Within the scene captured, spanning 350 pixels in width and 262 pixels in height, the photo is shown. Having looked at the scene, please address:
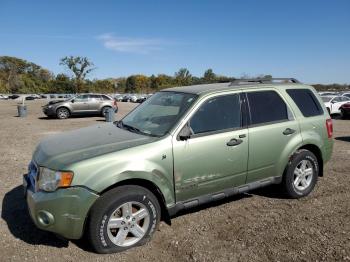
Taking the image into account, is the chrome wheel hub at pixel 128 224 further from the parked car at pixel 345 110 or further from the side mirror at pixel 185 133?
the parked car at pixel 345 110

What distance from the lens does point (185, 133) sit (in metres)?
4.18

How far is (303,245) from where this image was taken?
397cm

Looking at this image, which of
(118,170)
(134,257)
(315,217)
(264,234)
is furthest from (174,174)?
(315,217)

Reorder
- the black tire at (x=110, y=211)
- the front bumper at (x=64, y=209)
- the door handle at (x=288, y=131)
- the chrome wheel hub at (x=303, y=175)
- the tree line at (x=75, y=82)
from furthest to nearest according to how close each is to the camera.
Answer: the tree line at (x=75, y=82) < the chrome wheel hub at (x=303, y=175) < the door handle at (x=288, y=131) < the black tire at (x=110, y=211) < the front bumper at (x=64, y=209)

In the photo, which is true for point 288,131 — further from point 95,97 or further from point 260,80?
point 95,97

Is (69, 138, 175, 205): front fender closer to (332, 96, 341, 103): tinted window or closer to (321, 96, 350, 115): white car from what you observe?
(321, 96, 350, 115): white car

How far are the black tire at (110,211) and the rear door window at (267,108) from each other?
6.16ft

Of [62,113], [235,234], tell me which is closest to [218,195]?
[235,234]

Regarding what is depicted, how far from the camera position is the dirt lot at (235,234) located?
3.79 meters

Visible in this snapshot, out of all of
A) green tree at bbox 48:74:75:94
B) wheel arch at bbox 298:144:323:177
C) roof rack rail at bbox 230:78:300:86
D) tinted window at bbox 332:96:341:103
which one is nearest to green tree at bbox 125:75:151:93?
green tree at bbox 48:74:75:94

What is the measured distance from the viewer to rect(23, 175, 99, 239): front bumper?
3.51 meters

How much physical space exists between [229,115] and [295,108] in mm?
1300

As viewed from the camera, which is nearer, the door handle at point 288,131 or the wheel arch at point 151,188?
the wheel arch at point 151,188

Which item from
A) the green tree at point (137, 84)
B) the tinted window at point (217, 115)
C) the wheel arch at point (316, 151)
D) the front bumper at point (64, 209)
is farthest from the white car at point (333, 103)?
the green tree at point (137, 84)
